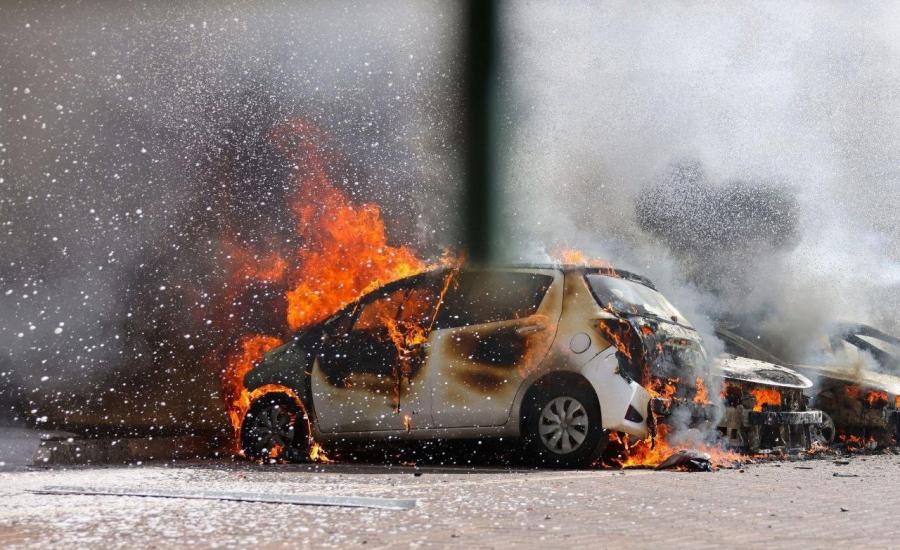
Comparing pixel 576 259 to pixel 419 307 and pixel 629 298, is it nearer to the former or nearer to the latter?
pixel 629 298

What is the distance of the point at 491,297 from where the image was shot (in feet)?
29.2

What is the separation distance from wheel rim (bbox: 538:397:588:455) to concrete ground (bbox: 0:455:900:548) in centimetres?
41

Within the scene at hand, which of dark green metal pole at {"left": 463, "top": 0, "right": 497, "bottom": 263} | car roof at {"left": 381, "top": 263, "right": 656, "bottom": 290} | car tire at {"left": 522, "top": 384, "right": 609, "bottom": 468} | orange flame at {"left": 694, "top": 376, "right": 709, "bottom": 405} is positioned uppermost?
dark green metal pole at {"left": 463, "top": 0, "right": 497, "bottom": 263}

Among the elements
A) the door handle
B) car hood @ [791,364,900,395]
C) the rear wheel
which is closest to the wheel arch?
the door handle

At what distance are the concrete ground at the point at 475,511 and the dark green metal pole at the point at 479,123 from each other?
273 inches

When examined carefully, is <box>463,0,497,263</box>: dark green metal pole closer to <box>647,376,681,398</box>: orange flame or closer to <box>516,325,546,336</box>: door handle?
<box>516,325,546,336</box>: door handle

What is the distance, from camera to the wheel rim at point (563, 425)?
831cm

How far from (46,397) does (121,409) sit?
109cm

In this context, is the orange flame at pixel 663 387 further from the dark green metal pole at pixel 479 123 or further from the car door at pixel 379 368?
the dark green metal pole at pixel 479 123

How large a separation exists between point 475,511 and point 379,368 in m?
3.66

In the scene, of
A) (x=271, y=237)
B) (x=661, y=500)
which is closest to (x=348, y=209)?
(x=271, y=237)

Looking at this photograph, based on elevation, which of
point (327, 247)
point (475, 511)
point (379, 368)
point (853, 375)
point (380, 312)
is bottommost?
point (475, 511)

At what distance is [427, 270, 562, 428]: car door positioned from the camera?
856 centimetres

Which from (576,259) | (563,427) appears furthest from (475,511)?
(576,259)
